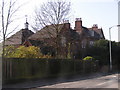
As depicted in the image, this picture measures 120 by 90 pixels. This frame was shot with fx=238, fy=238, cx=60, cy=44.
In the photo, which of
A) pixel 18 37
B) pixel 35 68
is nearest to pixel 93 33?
pixel 35 68

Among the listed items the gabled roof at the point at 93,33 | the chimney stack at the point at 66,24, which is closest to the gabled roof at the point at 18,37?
the chimney stack at the point at 66,24

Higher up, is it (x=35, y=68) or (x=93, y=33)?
(x=93, y=33)

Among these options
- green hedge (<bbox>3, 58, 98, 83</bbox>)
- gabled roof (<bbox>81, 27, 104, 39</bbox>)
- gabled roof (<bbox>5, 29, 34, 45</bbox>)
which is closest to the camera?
green hedge (<bbox>3, 58, 98, 83</bbox>)

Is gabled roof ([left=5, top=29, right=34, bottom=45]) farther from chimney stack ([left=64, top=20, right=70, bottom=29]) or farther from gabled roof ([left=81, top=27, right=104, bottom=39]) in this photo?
gabled roof ([left=81, top=27, right=104, bottom=39])

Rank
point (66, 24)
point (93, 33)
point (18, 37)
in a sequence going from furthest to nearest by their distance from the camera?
point (93, 33)
point (66, 24)
point (18, 37)

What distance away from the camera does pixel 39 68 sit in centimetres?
2339

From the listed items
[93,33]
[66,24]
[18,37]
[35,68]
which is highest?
[93,33]

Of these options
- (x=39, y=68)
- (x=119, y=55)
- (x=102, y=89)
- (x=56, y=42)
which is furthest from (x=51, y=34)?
(x=119, y=55)

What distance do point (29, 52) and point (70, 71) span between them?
768cm

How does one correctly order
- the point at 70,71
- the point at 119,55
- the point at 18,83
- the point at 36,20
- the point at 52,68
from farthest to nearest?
the point at 119,55 < the point at 36,20 < the point at 70,71 < the point at 52,68 < the point at 18,83

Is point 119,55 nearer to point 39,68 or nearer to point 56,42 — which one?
point 56,42

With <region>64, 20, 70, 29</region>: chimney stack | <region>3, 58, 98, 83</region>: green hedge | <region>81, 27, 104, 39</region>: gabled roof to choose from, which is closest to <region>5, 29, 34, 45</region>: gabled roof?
<region>3, 58, 98, 83</region>: green hedge

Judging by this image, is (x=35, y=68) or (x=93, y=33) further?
(x=93, y=33)

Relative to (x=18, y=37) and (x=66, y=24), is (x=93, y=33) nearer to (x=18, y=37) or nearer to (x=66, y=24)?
(x=66, y=24)
